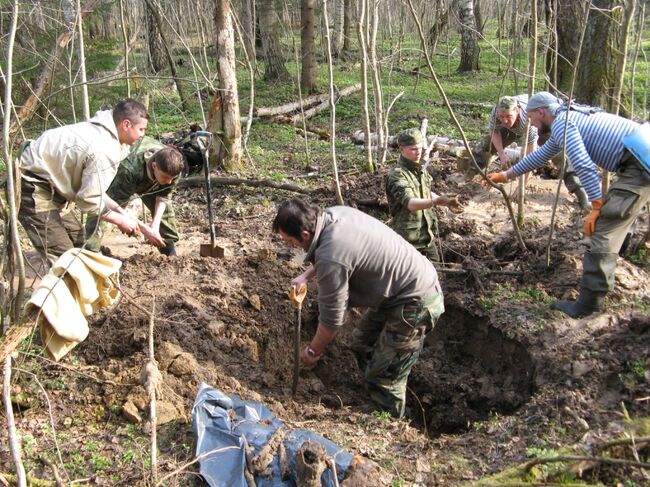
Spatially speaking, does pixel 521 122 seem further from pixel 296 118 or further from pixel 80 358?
pixel 296 118

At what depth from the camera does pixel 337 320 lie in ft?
12.6

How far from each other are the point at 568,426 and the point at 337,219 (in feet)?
6.46

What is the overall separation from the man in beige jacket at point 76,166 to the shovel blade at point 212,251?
1.18m

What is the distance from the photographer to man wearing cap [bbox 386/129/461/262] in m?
5.03

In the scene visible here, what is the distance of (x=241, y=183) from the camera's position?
25.5 feet

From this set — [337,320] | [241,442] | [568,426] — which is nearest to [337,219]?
[337,320]

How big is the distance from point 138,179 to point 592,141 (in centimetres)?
399

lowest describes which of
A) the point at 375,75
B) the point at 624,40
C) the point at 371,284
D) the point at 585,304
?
the point at 585,304

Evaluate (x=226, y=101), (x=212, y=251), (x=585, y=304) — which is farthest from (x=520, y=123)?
(x=226, y=101)

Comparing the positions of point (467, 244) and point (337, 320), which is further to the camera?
point (467, 244)

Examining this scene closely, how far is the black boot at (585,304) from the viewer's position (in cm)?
449

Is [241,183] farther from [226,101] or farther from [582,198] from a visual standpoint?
[582,198]

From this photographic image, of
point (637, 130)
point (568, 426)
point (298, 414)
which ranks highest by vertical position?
point (637, 130)

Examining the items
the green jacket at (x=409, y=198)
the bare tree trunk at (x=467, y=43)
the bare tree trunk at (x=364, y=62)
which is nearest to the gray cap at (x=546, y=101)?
the green jacket at (x=409, y=198)
